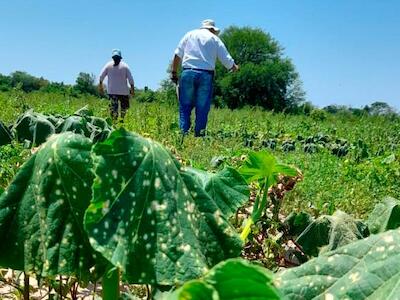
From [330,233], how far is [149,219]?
0.97m

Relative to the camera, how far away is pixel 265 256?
2461 mm

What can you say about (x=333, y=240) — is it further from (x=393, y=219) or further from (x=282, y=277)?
(x=282, y=277)

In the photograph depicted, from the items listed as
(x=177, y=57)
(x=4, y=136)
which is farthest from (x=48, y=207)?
(x=177, y=57)

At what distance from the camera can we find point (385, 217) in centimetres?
165

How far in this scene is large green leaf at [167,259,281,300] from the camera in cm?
49

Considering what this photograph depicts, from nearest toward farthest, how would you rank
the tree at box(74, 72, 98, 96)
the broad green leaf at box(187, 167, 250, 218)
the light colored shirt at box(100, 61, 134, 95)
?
1. the broad green leaf at box(187, 167, 250, 218)
2. the light colored shirt at box(100, 61, 134, 95)
3. the tree at box(74, 72, 98, 96)

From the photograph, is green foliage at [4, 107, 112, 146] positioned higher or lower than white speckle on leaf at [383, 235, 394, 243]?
higher

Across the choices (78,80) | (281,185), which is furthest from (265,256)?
(78,80)

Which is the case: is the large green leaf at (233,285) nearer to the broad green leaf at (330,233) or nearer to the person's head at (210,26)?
the broad green leaf at (330,233)

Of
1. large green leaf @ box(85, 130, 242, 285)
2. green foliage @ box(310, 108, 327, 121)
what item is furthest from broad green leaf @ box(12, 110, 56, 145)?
green foliage @ box(310, 108, 327, 121)

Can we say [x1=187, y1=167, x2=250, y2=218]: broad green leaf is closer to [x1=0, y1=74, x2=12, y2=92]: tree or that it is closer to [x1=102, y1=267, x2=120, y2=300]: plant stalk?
[x1=102, y1=267, x2=120, y2=300]: plant stalk

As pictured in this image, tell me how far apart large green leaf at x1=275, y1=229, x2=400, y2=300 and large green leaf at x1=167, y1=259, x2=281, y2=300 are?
36 cm

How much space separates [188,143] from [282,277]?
509cm

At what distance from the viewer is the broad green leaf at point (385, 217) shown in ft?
5.34
